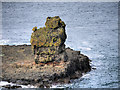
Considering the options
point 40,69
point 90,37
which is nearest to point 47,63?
point 40,69

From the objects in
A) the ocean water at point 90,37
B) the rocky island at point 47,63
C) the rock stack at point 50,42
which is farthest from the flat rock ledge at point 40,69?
the ocean water at point 90,37

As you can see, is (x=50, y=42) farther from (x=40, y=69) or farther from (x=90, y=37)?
(x=90, y=37)

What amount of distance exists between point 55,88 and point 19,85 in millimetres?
2157

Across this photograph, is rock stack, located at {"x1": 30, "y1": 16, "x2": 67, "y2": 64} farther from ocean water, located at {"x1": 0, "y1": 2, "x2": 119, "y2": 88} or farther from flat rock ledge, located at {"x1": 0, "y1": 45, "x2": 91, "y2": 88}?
ocean water, located at {"x1": 0, "y1": 2, "x2": 119, "y2": 88}

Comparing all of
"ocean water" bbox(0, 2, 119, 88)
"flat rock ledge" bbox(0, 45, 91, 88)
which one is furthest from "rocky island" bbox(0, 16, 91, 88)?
"ocean water" bbox(0, 2, 119, 88)

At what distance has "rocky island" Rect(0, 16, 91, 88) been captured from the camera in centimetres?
2255

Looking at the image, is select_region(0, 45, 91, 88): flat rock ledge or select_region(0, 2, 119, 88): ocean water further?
select_region(0, 2, 119, 88): ocean water

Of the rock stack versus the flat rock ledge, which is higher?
the rock stack

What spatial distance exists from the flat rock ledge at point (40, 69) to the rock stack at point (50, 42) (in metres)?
0.36

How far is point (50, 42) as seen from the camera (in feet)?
78.5

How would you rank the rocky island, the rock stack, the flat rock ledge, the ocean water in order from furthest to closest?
the ocean water, the rock stack, the rocky island, the flat rock ledge

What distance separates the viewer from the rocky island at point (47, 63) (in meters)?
22.5

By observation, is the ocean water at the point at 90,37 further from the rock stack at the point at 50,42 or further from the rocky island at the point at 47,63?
the rock stack at the point at 50,42

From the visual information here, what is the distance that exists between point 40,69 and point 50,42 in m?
1.88
